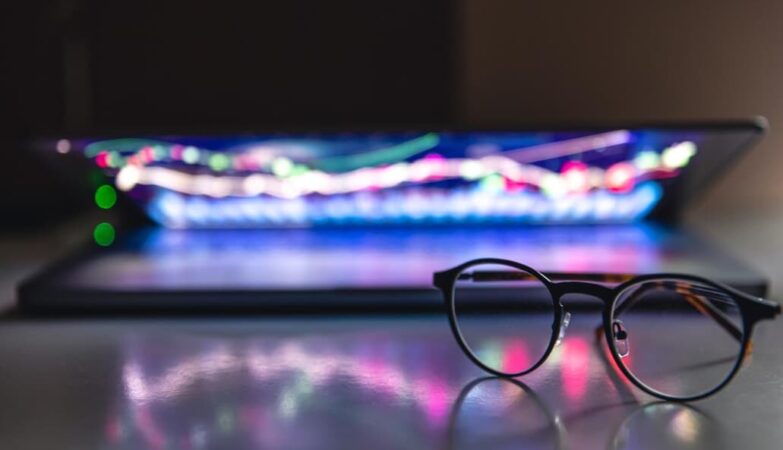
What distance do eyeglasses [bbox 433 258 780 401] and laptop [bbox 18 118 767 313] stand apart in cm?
4

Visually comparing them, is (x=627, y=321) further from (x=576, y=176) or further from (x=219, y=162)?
(x=219, y=162)

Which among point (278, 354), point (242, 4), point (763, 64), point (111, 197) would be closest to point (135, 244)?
point (111, 197)

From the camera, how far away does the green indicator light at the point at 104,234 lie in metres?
0.95

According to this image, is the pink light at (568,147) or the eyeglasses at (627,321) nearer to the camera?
the eyeglasses at (627,321)

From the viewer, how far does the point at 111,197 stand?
38.0 inches

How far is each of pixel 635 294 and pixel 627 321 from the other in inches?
1.6

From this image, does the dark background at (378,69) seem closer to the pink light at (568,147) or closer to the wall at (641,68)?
the wall at (641,68)

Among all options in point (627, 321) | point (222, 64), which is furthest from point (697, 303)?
point (222, 64)

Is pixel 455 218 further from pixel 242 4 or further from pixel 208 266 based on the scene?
pixel 242 4

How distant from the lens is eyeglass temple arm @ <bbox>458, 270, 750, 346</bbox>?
58 cm

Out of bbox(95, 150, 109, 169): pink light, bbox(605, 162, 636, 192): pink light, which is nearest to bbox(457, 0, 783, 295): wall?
bbox(605, 162, 636, 192): pink light

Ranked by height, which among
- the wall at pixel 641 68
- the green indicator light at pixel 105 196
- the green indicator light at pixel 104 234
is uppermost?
the wall at pixel 641 68

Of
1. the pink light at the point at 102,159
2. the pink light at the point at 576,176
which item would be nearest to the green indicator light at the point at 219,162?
the pink light at the point at 102,159

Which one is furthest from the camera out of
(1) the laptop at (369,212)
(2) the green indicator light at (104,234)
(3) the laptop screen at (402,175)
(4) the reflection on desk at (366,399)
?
(2) the green indicator light at (104,234)
